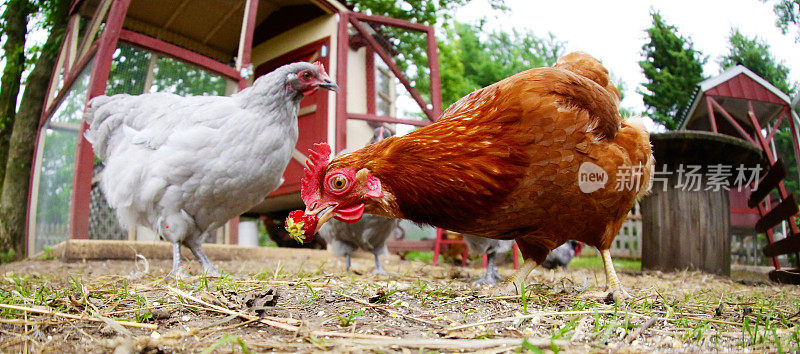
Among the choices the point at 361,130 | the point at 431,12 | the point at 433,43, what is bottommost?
the point at 361,130

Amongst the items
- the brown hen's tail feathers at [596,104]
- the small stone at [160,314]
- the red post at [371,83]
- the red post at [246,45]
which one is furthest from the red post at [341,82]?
the small stone at [160,314]

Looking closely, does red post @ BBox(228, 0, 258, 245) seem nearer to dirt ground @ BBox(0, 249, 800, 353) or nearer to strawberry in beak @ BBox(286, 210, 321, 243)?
dirt ground @ BBox(0, 249, 800, 353)

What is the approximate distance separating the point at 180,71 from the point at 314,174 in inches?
148

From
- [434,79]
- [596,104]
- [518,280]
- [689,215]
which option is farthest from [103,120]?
[689,215]

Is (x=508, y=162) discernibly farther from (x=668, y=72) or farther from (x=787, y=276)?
(x=668, y=72)

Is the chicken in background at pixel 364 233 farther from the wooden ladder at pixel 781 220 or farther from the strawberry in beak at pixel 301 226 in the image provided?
the wooden ladder at pixel 781 220

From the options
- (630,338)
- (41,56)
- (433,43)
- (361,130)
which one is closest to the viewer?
(630,338)

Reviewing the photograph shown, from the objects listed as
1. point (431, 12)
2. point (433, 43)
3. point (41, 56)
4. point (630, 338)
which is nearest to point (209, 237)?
point (41, 56)

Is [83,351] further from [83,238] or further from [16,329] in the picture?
[83,238]

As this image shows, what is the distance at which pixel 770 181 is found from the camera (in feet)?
12.9

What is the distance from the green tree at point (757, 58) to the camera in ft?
14.1

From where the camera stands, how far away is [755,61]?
468 centimetres

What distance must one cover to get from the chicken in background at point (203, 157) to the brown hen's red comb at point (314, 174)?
3.76ft

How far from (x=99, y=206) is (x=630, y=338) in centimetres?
495
